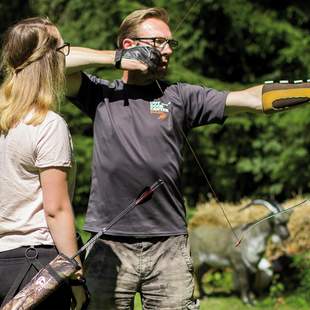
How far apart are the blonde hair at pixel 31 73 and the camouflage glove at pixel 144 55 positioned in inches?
20.0

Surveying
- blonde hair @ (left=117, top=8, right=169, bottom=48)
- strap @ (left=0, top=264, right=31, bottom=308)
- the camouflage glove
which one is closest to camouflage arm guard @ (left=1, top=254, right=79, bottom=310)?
strap @ (left=0, top=264, right=31, bottom=308)

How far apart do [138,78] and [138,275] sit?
90cm

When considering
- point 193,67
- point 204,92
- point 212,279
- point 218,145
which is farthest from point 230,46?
point 204,92

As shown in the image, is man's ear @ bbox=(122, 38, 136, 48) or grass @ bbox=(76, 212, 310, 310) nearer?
man's ear @ bbox=(122, 38, 136, 48)

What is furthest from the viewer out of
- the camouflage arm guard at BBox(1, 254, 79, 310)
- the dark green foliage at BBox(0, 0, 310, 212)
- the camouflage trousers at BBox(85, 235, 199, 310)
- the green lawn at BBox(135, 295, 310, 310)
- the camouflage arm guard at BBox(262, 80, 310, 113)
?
the dark green foliage at BBox(0, 0, 310, 212)

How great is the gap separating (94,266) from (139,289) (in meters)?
0.22

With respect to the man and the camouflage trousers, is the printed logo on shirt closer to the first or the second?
the man

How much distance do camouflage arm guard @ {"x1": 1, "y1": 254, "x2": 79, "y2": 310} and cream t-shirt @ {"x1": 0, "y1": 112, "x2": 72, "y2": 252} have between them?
0.40 feet

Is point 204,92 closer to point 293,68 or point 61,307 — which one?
point 61,307

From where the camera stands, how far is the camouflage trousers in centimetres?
334

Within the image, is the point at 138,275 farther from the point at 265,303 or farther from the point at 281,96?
the point at 265,303

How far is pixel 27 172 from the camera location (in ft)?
9.34

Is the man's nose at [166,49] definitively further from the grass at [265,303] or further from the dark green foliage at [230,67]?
the dark green foliage at [230,67]

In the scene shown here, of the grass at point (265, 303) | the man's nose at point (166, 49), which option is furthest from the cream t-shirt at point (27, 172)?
the grass at point (265, 303)
